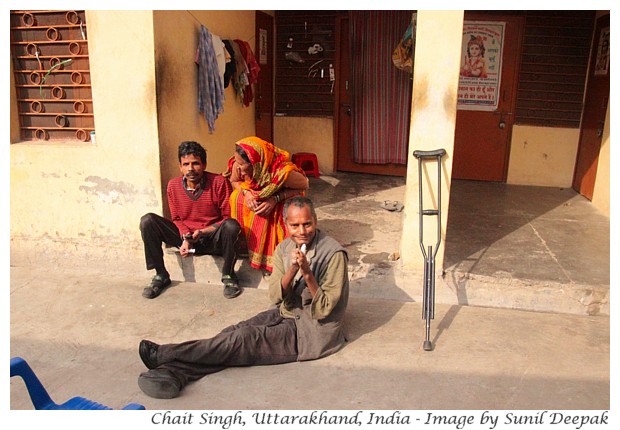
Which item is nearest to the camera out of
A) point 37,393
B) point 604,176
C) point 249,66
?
point 37,393

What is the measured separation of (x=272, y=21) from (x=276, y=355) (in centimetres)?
534

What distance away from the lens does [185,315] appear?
382cm

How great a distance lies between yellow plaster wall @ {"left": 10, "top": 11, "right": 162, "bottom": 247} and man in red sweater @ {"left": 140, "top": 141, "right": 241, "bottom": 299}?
1.21ft

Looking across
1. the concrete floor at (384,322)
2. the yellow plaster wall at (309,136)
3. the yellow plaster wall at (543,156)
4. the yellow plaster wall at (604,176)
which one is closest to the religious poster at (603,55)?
the yellow plaster wall at (604,176)

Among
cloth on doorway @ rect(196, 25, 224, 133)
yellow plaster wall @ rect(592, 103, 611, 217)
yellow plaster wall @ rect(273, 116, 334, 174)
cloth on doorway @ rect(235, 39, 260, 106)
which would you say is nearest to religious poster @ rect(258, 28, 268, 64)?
cloth on doorway @ rect(235, 39, 260, 106)

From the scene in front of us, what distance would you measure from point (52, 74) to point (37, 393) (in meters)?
3.27

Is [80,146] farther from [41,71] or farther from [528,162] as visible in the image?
[528,162]

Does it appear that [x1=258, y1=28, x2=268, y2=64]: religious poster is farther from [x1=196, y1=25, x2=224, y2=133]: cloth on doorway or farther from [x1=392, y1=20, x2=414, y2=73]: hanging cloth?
[x1=196, y1=25, x2=224, y2=133]: cloth on doorway

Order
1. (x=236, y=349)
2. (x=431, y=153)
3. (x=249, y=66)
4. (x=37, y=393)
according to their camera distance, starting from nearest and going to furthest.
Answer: (x=37, y=393) < (x=236, y=349) < (x=431, y=153) < (x=249, y=66)

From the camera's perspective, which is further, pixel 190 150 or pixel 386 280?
pixel 386 280

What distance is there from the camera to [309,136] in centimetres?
742

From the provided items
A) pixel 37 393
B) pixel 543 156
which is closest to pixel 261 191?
pixel 37 393

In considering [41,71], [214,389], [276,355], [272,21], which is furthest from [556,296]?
[272,21]

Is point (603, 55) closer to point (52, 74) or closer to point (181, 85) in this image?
point (181, 85)
